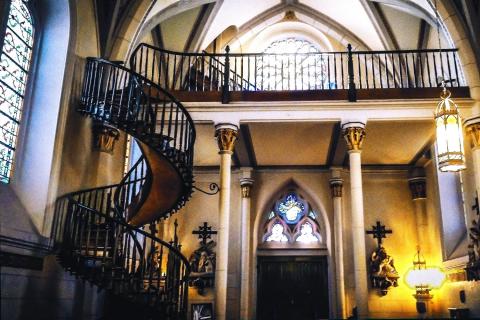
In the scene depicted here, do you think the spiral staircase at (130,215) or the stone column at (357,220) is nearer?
the spiral staircase at (130,215)

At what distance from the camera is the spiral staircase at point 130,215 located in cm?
666

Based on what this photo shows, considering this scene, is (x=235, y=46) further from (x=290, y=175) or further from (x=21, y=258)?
(x=21, y=258)

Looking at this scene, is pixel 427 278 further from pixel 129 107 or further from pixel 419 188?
pixel 129 107

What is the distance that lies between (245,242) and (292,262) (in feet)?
4.78

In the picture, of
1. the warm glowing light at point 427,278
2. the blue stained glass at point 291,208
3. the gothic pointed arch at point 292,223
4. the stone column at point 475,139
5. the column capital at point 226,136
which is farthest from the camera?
the blue stained glass at point 291,208

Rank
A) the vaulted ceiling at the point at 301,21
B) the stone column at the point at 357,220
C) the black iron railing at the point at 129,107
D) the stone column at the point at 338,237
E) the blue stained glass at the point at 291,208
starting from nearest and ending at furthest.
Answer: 1. the black iron railing at the point at 129,107
2. the stone column at the point at 357,220
3. the vaulted ceiling at the point at 301,21
4. the stone column at the point at 338,237
5. the blue stained glass at the point at 291,208

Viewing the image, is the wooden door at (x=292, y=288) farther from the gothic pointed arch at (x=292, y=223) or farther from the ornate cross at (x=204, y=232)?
the ornate cross at (x=204, y=232)

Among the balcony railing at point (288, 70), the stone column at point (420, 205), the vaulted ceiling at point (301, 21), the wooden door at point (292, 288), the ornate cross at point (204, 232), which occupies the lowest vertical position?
the wooden door at point (292, 288)

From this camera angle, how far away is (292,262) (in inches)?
499

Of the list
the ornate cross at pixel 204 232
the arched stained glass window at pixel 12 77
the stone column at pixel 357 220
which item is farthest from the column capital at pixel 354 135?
the arched stained glass window at pixel 12 77

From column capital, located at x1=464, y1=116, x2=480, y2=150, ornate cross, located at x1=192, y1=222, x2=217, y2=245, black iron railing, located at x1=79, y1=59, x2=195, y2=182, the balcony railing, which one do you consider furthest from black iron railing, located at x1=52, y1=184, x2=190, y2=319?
column capital, located at x1=464, y1=116, x2=480, y2=150

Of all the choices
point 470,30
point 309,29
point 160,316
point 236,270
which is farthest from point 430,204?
point 160,316

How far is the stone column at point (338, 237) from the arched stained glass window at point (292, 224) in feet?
2.59

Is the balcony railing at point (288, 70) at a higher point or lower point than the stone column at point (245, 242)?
higher
